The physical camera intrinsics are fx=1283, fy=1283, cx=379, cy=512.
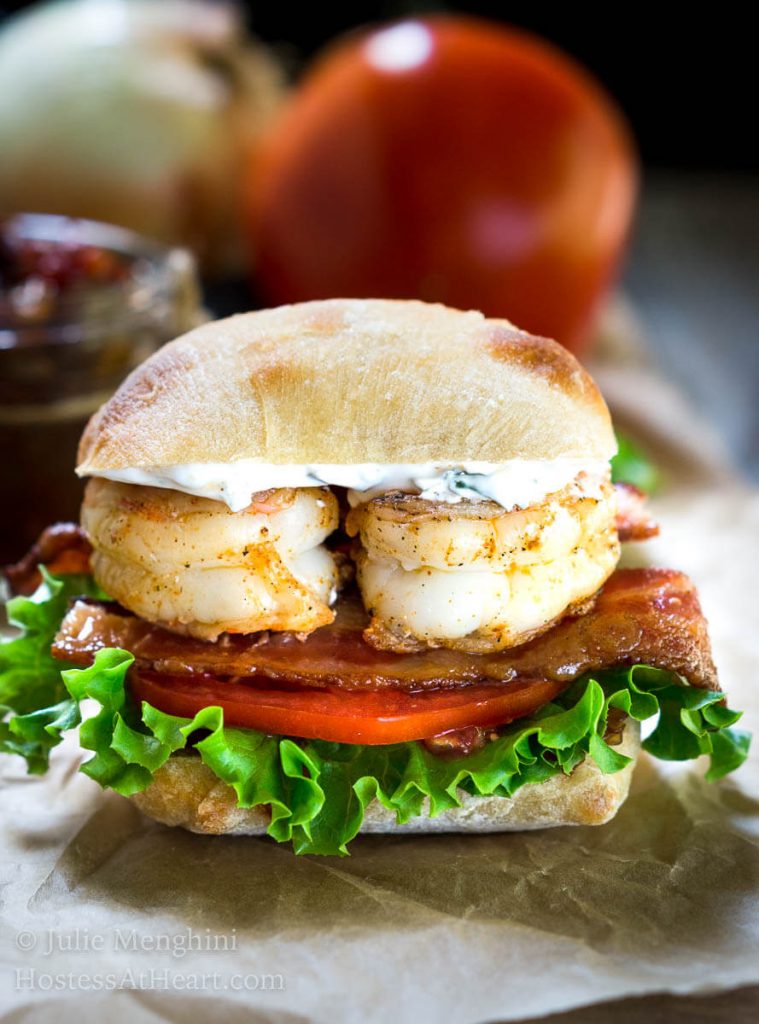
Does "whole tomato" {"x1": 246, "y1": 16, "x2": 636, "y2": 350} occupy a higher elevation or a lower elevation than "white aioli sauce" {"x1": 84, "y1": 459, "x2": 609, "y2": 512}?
lower

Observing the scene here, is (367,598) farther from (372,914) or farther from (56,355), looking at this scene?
(56,355)

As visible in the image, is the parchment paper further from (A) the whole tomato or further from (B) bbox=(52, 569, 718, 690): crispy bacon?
(A) the whole tomato

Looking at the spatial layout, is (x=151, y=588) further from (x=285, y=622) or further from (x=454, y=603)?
(x=454, y=603)

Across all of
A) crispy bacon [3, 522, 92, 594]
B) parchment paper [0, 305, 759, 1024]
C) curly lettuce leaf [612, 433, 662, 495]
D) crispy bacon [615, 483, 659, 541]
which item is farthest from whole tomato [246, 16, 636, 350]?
parchment paper [0, 305, 759, 1024]

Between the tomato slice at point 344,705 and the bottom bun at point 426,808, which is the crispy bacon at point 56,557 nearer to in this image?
the tomato slice at point 344,705

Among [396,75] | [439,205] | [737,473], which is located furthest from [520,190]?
[737,473]

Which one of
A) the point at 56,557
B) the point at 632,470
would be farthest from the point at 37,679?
the point at 632,470
